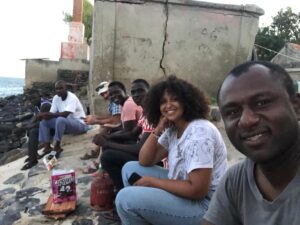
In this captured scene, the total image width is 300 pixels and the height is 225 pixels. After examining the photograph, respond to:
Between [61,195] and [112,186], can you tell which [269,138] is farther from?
[61,195]

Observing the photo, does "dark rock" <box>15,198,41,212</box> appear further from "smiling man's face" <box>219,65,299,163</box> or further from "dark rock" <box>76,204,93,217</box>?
"smiling man's face" <box>219,65,299,163</box>

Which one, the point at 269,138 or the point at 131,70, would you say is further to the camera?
the point at 131,70

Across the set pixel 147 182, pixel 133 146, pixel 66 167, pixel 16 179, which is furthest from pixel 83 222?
pixel 16 179

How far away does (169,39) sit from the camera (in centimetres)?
759

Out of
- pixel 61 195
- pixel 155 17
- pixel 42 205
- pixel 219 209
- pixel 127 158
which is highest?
pixel 155 17

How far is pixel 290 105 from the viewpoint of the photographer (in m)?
1.40

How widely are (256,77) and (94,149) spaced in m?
4.94

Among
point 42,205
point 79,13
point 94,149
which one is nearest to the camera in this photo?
point 42,205

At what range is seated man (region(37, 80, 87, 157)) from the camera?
642 cm

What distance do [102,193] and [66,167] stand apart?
2.04 meters

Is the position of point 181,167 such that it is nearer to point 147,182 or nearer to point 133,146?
point 147,182

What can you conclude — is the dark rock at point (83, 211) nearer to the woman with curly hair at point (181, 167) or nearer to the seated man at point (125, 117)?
the seated man at point (125, 117)

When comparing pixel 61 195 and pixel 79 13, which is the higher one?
pixel 79 13

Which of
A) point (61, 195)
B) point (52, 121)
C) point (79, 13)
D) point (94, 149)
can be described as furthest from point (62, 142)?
point (79, 13)
